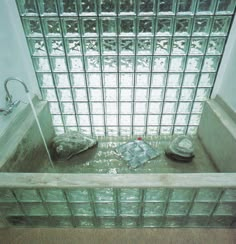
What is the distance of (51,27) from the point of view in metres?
1.29

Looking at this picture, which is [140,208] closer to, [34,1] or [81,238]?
[81,238]

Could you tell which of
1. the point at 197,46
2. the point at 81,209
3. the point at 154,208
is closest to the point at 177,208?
the point at 154,208

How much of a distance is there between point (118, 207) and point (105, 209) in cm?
9

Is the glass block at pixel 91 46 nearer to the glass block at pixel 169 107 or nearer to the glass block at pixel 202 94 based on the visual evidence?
the glass block at pixel 169 107

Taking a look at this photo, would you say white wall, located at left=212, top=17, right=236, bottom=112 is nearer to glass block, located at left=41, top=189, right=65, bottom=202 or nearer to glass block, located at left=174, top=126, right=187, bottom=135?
glass block, located at left=174, top=126, right=187, bottom=135

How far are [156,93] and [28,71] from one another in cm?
99

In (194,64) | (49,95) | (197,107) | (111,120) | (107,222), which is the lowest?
(107,222)

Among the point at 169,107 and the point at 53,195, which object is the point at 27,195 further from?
the point at 169,107

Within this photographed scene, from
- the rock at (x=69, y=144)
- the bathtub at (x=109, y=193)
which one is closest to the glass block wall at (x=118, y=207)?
the bathtub at (x=109, y=193)

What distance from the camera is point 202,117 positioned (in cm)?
167

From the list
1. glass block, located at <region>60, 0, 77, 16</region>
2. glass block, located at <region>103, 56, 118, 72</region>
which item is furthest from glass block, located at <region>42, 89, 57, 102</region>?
glass block, located at <region>60, 0, 77, 16</region>

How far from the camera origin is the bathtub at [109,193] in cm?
100

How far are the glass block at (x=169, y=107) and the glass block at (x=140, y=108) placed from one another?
0.17 meters

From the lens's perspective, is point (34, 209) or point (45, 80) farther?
point (45, 80)
